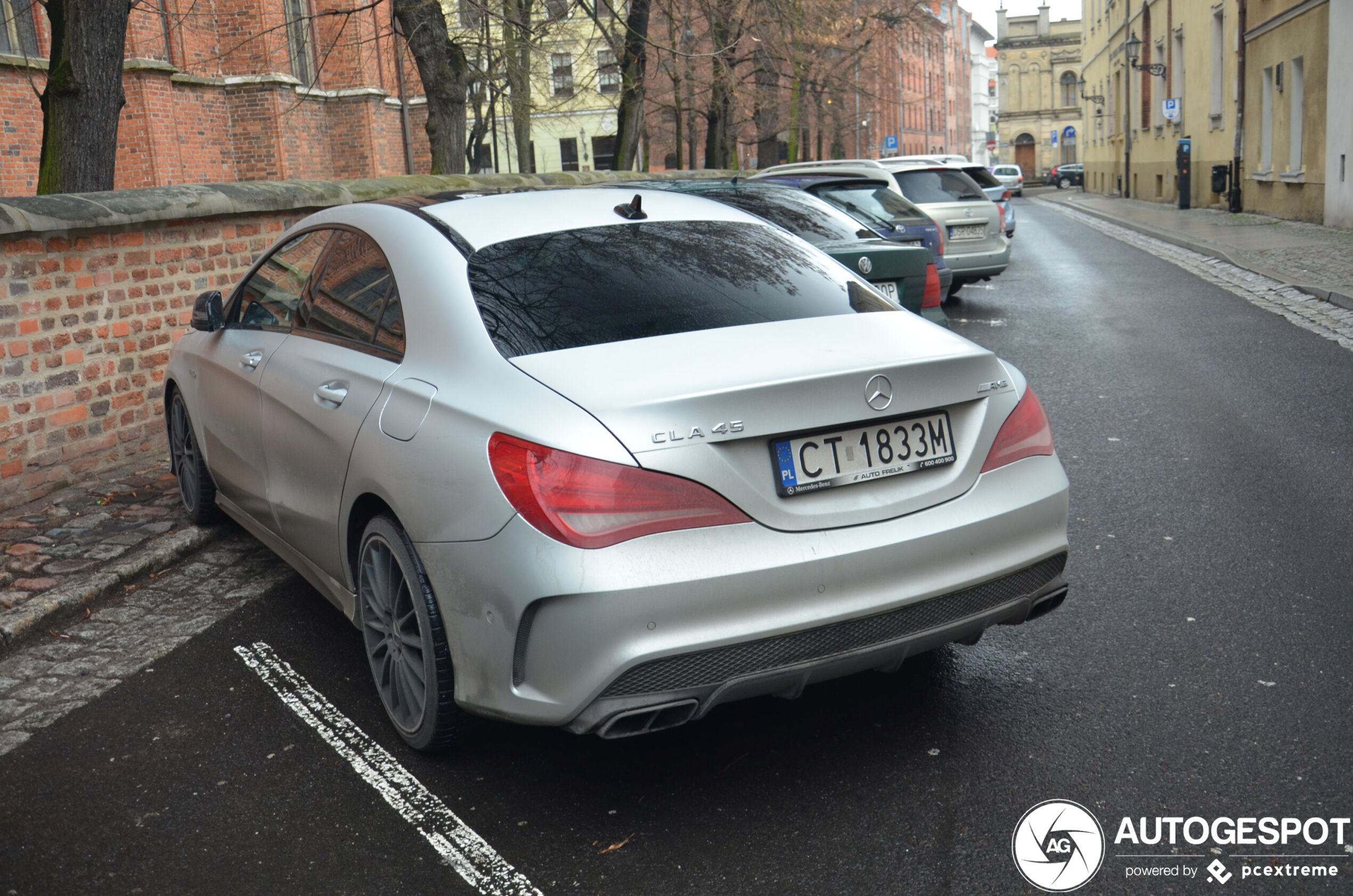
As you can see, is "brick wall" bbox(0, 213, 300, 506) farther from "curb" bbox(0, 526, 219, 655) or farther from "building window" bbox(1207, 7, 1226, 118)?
"building window" bbox(1207, 7, 1226, 118)

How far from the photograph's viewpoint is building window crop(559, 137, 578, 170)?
6750 cm

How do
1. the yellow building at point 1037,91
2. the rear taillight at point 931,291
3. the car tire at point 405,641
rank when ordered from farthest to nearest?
the yellow building at point 1037,91 → the rear taillight at point 931,291 → the car tire at point 405,641

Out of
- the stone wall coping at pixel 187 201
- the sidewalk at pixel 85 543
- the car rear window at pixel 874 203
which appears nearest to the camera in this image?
the sidewalk at pixel 85 543

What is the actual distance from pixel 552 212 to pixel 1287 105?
25.5 metres

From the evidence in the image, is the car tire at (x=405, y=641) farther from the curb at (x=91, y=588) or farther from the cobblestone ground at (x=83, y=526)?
the cobblestone ground at (x=83, y=526)

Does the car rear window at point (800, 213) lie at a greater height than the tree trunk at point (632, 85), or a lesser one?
lesser

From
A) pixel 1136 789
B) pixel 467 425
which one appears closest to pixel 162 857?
pixel 467 425

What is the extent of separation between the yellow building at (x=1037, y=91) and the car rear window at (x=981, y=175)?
86677 millimetres

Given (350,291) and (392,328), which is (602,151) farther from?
(392,328)

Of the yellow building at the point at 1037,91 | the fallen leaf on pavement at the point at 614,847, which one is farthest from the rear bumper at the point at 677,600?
the yellow building at the point at 1037,91

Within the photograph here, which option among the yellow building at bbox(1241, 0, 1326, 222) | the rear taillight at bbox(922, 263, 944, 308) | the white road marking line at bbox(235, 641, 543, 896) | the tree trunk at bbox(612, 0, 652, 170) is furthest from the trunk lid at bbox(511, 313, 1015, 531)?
the yellow building at bbox(1241, 0, 1326, 222)

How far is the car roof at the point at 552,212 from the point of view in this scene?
13.8ft

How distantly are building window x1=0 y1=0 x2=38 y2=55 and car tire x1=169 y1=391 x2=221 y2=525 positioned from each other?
1887 centimetres

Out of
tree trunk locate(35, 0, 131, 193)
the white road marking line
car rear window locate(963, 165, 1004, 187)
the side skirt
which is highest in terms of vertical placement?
tree trunk locate(35, 0, 131, 193)
